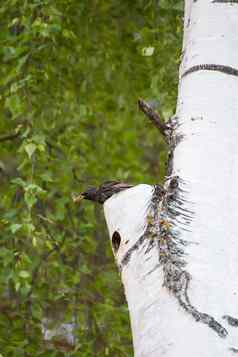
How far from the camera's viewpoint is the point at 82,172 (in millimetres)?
2521

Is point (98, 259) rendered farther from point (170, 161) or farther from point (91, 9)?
point (170, 161)

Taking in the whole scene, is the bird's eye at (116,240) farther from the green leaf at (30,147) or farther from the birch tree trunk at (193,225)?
the green leaf at (30,147)

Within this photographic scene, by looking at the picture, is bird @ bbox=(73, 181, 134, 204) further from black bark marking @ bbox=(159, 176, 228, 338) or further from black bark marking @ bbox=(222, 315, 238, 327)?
black bark marking @ bbox=(222, 315, 238, 327)

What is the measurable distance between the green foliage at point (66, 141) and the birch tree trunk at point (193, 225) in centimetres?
71

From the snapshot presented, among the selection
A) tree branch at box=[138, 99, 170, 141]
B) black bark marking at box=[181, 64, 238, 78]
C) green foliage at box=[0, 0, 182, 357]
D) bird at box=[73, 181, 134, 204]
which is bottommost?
green foliage at box=[0, 0, 182, 357]

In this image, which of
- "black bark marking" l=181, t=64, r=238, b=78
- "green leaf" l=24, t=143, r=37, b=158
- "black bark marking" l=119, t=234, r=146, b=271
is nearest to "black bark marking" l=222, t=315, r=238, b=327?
"black bark marking" l=119, t=234, r=146, b=271

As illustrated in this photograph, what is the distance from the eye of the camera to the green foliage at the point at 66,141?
204 cm

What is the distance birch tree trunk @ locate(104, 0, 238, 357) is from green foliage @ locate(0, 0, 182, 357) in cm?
71

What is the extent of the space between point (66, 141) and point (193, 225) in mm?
1497

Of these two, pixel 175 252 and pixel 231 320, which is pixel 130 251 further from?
pixel 231 320

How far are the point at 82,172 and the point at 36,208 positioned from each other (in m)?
0.21

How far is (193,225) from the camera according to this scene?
3.25 feet

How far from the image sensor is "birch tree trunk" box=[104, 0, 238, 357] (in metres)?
0.88

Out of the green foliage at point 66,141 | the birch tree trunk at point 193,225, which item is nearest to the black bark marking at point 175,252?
the birch tree trunk at point 193,225
